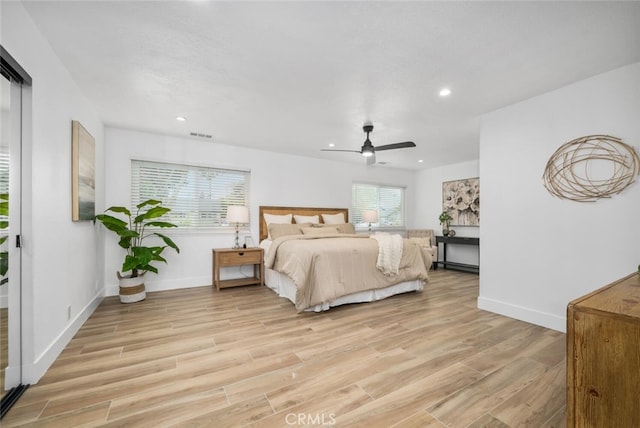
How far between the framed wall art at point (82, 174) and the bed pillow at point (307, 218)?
302cm

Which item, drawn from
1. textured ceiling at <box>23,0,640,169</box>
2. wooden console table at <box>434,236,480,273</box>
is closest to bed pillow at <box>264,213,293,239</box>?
textured ceiling at <box>23,0,640,169</box>

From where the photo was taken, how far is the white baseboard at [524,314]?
8.66 feet

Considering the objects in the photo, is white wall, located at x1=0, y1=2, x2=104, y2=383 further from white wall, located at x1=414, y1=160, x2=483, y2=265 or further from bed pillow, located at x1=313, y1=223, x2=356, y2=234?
white wall, located at x1=414, y1=160, x2=483, y2=265

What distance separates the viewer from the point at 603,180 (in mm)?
2389

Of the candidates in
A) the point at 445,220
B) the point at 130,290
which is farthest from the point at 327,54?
the point at 445,220

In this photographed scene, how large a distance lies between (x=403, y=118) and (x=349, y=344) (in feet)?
9.09

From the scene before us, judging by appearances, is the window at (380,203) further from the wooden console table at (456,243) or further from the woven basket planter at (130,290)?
the woven basket planter at (130,290)

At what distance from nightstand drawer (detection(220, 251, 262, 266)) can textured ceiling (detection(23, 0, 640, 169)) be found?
2.03 m

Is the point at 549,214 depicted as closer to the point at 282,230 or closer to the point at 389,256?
the point at 389,256

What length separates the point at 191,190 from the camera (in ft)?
14.5

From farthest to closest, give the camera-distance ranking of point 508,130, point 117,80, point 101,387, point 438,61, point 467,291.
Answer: point 467,291 < point 508,130 < point 117,80 < point 438,61 < point 101,387

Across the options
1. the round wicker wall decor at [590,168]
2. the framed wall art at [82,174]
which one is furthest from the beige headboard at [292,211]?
the round wicker wall decor at [590,168]

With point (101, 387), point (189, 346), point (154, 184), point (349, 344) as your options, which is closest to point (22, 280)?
point (101, 387)

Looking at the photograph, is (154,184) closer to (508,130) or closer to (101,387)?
(101,387)
